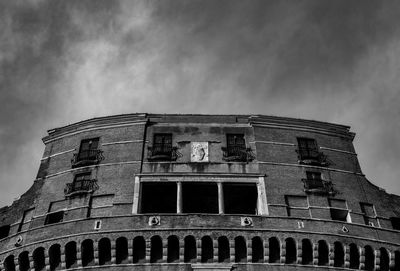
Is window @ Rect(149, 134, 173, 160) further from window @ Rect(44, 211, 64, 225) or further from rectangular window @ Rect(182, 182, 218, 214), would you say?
window @ Rect(44, 211, 64, 225)

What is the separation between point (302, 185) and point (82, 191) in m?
15.0

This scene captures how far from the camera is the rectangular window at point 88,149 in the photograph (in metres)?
37.2

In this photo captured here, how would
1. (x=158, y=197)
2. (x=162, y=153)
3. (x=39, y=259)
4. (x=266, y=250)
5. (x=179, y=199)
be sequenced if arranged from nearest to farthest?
1. (x=266, y=250)
2. (x=39, y=259)
3. (x=179, y=199)
4. (x=158, y=197)
5. (x=162, y=153)

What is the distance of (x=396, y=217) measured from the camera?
36094 millimetres

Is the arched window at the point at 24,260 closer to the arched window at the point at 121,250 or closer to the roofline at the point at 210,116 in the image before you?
the arched window at the point at 121,250

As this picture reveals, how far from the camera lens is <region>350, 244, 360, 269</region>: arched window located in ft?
103

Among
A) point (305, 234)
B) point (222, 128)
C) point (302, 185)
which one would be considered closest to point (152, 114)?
point (222, 128)

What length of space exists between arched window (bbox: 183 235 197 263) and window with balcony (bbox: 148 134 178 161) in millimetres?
7266

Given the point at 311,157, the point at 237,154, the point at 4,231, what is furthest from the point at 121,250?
the point at 311,157

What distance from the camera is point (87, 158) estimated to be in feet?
121

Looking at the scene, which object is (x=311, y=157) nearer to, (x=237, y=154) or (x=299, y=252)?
(x=237, y=154)

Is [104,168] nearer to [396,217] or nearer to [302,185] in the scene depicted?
[302,185]

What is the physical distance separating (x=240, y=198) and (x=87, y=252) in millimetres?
11408

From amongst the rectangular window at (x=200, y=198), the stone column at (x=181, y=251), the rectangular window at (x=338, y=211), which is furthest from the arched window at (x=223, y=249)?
the rectangular window at (x=338, y=211)
